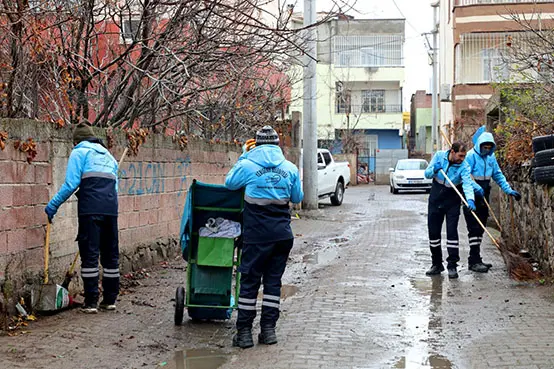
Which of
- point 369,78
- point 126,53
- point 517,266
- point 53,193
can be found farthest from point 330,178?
→ point 369,78

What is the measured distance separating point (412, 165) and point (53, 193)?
85.5 feet

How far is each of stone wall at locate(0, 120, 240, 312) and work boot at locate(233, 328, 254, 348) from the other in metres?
2.25

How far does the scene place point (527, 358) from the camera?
20.3 feet

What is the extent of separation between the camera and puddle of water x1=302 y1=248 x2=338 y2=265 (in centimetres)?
1181

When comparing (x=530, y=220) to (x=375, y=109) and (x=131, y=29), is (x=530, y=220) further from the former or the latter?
(x=375, y=109)

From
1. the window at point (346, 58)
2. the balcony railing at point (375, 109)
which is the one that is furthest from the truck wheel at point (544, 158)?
the window at point (346, 58)

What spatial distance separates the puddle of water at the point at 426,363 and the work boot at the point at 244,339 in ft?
4.26

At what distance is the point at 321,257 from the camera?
40.3 ft

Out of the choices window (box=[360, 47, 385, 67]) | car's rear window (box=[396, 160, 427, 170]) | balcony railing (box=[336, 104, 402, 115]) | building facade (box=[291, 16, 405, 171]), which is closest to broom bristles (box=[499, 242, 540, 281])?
car's rear window (box=[396, 160, 427, 170])

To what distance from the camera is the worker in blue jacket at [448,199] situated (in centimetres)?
1024

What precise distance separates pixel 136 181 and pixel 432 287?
4209 mm

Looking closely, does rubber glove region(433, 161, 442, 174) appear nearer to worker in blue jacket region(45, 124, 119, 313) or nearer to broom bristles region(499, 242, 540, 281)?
broom bristles region(499, 242, 540, 281)

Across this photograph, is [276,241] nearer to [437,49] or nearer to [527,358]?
[527,358]

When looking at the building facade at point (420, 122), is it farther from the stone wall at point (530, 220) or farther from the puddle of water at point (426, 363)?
the puddle of water at point (426, 363)
